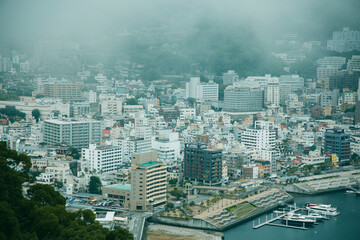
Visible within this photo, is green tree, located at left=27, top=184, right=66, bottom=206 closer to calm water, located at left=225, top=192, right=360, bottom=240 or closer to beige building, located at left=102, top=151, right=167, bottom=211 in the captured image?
beige building, located at left=102, top=151, right=167, bottom=211

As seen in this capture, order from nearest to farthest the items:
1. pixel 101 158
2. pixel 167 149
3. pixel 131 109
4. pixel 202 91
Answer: pixel 101 158 < pixel 167 149 < pixel 131 109 < pixel 202 91

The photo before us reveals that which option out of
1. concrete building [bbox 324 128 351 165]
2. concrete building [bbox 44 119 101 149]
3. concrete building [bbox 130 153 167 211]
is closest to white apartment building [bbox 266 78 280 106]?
concrete building [bbox 324 128 351 165]

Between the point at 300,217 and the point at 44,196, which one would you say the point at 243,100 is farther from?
the point at 44,196

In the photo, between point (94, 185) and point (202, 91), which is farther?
point (202, 91)

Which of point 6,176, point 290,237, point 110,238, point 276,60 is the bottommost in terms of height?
point 290,237

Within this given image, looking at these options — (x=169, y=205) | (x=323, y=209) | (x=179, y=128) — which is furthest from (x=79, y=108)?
(x=323, y=209)

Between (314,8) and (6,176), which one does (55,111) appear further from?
(314,8)

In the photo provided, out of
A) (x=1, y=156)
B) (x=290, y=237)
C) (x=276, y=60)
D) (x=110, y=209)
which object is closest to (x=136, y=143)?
(x=110, y=209)
